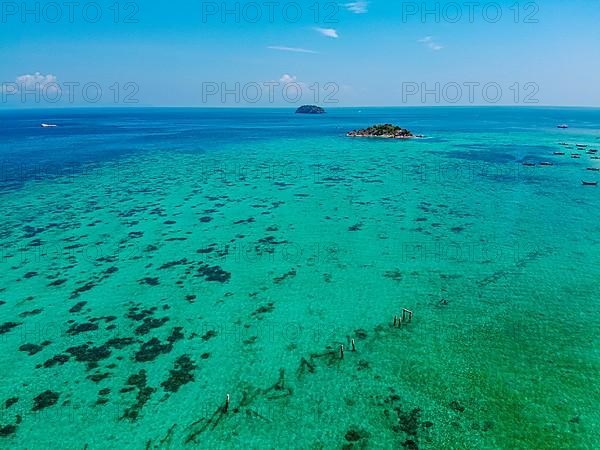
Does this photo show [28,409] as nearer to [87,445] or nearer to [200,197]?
[87,445]

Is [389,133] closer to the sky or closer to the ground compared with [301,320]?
closer to the sky

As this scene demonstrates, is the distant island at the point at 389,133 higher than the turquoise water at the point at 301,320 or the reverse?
higher

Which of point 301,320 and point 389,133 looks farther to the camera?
point 389,133

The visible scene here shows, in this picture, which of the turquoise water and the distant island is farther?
the distant island

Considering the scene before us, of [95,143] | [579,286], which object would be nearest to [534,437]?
[579,286]

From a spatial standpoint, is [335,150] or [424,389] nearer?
[424,389]

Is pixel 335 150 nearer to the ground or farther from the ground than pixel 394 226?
farther from the ground

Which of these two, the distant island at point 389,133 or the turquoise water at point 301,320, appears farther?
the distant island at point 389,133

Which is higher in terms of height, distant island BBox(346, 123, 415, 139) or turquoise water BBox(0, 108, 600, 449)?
distant island BBox(346, 123, 415, 139)
